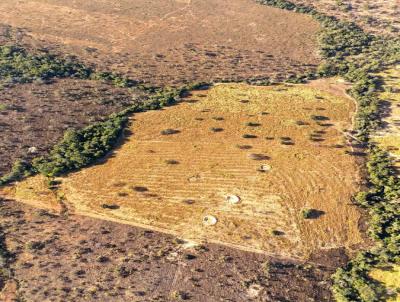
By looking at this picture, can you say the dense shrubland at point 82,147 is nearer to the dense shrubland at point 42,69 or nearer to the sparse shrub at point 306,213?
the dense shrubland at point 42,69

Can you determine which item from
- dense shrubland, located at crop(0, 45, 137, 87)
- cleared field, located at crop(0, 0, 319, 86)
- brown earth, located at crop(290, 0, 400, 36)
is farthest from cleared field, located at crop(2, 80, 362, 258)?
brown earth, located at crop(290, 0, 400, 36)

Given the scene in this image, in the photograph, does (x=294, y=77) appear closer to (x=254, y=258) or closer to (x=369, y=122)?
(x=369, y=122)

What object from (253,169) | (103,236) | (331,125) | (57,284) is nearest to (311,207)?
(253,169)

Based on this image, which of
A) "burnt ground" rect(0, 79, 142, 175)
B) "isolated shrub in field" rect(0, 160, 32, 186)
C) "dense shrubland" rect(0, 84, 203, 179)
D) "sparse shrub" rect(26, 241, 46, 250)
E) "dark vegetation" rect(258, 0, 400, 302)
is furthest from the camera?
"burnt ground" rect(0, 79, 142, 175)

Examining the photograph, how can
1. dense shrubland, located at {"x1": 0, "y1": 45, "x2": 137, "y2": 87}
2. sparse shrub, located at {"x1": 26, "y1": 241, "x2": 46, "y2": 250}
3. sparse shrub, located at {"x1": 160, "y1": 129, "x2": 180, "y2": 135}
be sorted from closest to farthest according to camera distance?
sparse shrub, located at {"x1": 26, "y1": 241, "x2": 46, "y2": 250}
sparse shrub, located at {"x1": 160, "y1": 129, "x2": 180, "y2": 135}
dense shrubland, located at {"x1": 0, "y1": 45, "x2": 137, "y2": 87}

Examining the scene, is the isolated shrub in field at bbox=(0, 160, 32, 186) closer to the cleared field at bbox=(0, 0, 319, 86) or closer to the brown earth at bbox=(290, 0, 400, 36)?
the cleared field at bbox=(0, 0, 319, 86)

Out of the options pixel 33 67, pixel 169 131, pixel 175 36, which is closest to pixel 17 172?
pixel 169 131
